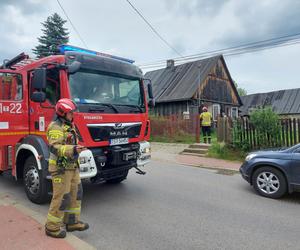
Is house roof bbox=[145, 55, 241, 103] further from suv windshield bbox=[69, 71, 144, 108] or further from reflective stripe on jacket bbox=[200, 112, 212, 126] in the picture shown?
suv windshield bbox=[69, 71, 144, 108]

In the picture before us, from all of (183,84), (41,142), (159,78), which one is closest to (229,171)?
(41,142)

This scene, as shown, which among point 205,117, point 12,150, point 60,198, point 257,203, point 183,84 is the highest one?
point 183,84

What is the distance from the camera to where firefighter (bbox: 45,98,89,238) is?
137 inches

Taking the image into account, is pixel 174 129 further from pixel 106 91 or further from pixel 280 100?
pixel 280 100

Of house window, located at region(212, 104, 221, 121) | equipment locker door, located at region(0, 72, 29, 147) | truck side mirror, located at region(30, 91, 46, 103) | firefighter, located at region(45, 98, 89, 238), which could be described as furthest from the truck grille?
house window, located at region(212, 104, 221, 121)

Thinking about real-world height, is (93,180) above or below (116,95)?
below

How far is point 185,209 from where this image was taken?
192 inches

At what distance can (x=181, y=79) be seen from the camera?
24047 mm

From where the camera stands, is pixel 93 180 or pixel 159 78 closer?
pixel 93 180

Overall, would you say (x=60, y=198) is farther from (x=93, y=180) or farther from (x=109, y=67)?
(x=109, y=67)

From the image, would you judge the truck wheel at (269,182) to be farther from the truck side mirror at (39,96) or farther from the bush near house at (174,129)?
the bush near house at (174,129)

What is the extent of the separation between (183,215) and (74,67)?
3.17 m

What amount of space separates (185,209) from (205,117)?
8.84 meters

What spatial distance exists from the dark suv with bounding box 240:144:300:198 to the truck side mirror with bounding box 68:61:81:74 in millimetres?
4349
